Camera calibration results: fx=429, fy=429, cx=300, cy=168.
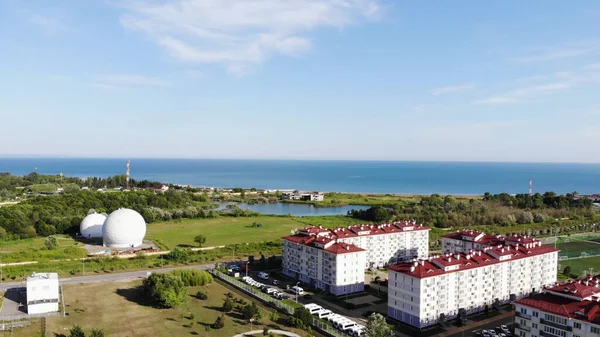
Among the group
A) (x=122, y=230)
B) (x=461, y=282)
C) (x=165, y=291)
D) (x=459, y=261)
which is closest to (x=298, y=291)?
(x=165, y=291)

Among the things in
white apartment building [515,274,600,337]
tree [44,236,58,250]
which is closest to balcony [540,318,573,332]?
white apartment building [515,274,600,337]

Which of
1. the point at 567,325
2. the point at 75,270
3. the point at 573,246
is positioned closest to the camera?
the point at 567,325

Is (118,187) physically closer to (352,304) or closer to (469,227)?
(469,227)

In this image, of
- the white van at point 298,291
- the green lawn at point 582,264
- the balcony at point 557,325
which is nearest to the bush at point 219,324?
the white van at point 298,291

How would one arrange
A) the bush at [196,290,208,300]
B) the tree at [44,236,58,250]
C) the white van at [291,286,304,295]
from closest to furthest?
1. the bush at [196,290,208,300]
2. the white van at [291,286,304,295]
3. the tree at [44,236,58,250]

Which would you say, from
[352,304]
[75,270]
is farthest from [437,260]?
[75,270]

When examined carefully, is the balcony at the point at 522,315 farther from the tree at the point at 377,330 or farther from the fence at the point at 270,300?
the fence at the point at 270,300

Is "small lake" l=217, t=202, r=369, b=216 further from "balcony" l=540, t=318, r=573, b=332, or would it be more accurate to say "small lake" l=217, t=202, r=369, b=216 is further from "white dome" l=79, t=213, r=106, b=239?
"balcony" l=540, t=318, r=573, b=332
